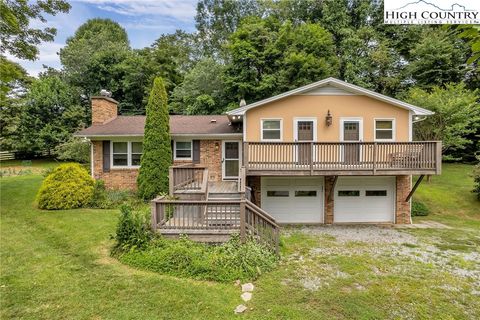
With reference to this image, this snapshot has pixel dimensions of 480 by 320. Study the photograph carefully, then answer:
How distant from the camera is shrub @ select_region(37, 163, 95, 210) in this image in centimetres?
1023

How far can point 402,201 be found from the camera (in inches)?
432

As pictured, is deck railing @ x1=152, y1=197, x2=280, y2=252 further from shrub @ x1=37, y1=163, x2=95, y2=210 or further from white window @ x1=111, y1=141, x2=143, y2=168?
white window @ x1=111, y1=141, x2=143, y2=168

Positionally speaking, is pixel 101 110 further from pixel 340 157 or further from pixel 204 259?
pixel 340 157

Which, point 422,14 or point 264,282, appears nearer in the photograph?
point 264,282

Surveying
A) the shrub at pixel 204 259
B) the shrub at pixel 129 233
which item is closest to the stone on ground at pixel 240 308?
the shrub at pixel 204 259

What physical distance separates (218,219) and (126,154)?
7.65 m

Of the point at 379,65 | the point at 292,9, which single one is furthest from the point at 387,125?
the point at 292,9

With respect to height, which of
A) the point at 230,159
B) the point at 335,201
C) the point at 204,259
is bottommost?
the point at 204,259

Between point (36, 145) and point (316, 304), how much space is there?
91.0ft

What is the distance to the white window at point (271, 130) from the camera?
10953 millimetres

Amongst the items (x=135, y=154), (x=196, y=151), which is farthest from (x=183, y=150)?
(x=135, y=154)

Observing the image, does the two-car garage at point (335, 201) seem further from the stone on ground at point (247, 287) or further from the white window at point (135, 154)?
the white window at point (135, 154)

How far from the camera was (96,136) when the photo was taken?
1182cm

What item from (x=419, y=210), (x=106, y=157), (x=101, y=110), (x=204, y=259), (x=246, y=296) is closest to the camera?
(x=246, y=296)
